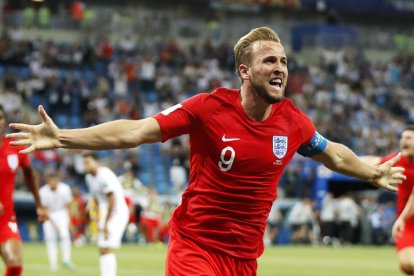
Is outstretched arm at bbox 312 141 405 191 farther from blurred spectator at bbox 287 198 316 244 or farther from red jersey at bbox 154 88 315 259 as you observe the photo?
blurred spectator at bbox 287 198 316 244

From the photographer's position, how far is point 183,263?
7.15 m

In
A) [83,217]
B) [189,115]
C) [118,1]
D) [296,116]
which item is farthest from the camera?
[118,1]

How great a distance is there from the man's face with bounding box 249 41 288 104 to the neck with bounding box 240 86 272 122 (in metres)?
0.09

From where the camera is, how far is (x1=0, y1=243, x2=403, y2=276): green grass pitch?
20422 millimetres

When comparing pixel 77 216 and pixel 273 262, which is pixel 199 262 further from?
pixel 77 216

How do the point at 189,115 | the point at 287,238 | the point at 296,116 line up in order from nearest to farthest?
the point at 189,115 → the point at 296,116 → the point at 287,238

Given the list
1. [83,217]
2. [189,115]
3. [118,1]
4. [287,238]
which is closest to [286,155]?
[189,115]

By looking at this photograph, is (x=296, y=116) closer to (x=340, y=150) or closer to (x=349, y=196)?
(x=340, y=150)

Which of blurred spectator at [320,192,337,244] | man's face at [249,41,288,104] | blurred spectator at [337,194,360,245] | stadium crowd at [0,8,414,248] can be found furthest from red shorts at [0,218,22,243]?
blurred spectator at [337,194,360,245]

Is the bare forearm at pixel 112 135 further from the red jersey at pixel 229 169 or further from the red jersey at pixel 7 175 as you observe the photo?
the red jersey at pixel 7 175

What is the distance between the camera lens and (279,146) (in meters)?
7.31

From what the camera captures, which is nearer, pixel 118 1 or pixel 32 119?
pixel 32 119

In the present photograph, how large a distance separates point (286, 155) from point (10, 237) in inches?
209

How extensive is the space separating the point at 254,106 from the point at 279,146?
0.35 meters
